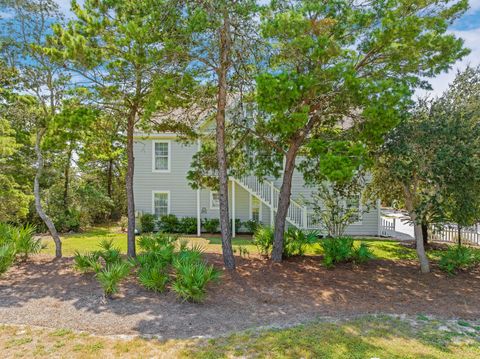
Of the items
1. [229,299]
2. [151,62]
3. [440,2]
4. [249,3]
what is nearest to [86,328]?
[229,299]

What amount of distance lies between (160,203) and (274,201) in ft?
21.6

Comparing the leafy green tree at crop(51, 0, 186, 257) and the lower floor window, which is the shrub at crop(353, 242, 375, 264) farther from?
the lower floor window

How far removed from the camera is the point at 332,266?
9.12 m

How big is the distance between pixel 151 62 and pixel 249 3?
262cm

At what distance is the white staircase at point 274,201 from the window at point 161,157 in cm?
433

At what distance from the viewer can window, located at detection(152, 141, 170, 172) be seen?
1828 cm

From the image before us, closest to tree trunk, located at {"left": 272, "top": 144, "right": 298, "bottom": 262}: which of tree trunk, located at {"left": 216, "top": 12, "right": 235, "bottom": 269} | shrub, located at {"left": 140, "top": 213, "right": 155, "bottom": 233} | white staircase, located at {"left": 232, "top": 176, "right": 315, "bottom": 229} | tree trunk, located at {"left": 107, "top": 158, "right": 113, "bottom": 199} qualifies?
tree trunk, located at {"left": 216, "top": 12, "right": 235, "bottom": 269}

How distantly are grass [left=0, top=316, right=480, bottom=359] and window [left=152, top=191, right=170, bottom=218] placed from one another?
13.4 m

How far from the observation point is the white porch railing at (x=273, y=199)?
615 inches

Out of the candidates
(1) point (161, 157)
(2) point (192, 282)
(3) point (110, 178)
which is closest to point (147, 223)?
(1) point (161, 157)

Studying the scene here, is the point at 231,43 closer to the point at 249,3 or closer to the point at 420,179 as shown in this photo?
the point at 249,3

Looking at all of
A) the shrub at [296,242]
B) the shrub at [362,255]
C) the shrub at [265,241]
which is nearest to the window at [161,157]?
the shrub at [265,241]

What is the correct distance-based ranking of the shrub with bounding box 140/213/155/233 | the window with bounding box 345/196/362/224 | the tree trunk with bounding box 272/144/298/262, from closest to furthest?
the tree trunk with bounding box 272/144/298/262, the window with bounding box 345/196/362/224, the shrub with bounding box 140/213/155/233

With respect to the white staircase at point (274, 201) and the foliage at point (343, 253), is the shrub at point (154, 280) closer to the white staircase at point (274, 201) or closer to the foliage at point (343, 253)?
the foliage at point (343, 253)
